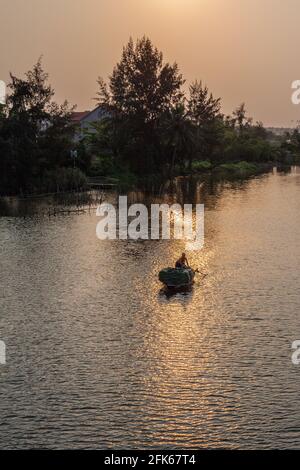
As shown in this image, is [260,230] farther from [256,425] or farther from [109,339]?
[256,425]

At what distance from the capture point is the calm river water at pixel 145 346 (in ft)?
91.7

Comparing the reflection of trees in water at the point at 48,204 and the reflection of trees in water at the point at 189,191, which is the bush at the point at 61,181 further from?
the reflection of trees in water at the point at 189,191

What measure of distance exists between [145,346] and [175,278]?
1234 centimetres

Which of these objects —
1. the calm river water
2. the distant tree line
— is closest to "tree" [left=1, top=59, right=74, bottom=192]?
the distant tree line

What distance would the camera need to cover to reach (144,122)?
472 ft

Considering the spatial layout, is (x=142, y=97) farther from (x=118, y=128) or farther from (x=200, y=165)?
(x=200, y=165)

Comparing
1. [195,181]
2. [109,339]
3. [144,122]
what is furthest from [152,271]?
[195,181]

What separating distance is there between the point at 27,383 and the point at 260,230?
51860 mm

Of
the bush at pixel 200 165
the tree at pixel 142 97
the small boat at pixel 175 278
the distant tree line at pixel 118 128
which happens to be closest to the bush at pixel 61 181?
the distant tree line at pixel 118 128

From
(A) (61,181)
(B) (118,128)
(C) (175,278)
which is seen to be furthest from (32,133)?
(C) (175,278)

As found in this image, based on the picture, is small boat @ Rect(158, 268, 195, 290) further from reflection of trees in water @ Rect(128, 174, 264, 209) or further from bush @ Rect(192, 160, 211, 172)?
bush @ Rect(192, 160, 211, 172)

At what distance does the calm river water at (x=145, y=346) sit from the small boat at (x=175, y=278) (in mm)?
1175

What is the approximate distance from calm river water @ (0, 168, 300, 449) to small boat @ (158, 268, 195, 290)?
3.85ft
